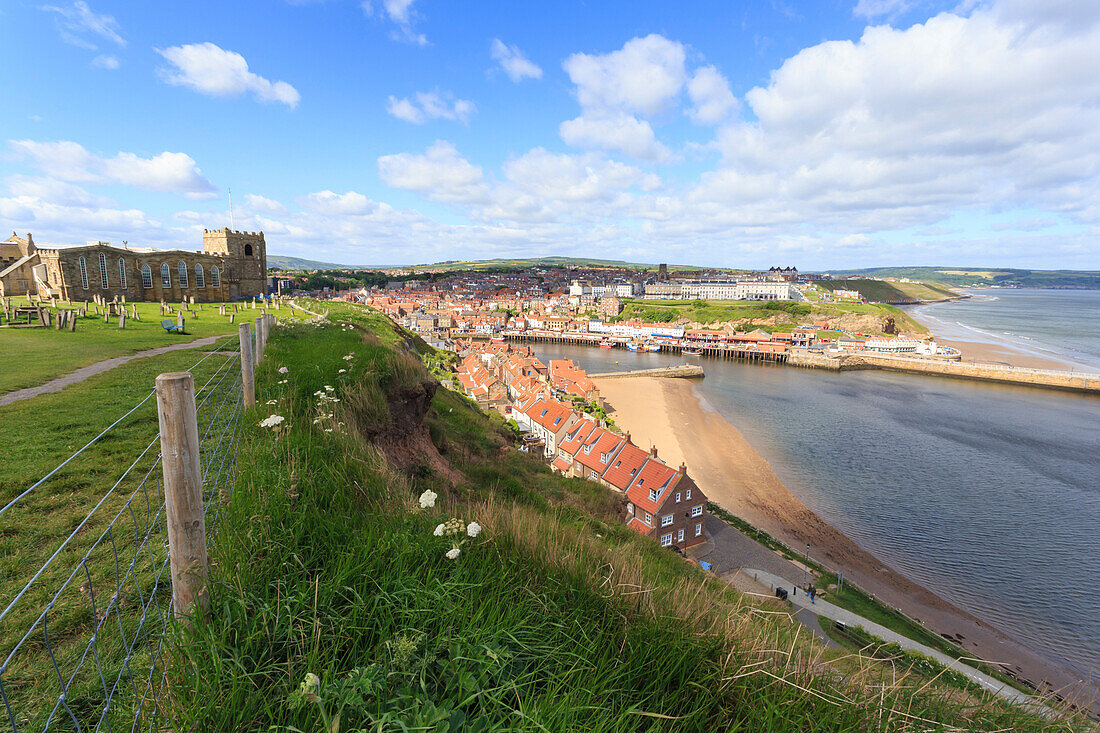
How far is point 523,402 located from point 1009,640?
31480 millimetres

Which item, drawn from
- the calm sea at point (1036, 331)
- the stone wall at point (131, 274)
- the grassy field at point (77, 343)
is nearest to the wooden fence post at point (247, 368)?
the grassy field at point (77, 343)

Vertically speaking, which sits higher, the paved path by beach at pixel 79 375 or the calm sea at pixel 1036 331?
the paved path by beach at pixel 79 375

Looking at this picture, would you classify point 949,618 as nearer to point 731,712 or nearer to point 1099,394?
point 731,712

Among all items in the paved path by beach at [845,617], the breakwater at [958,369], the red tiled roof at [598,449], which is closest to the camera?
the paved path by beach at [845,617]

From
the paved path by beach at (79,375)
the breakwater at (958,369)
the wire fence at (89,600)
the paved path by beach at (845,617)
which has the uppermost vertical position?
the paved path by beach at (79,375)

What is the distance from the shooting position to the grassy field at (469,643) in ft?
7.15

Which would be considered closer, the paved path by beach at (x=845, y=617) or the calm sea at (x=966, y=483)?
the paved path by beach at (x=845, y=617)

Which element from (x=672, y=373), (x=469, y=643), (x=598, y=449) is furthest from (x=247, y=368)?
(x=672, y=373)

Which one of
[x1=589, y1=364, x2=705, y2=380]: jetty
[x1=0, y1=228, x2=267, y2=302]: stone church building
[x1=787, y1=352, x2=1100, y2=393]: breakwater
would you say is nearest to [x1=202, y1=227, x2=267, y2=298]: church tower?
[x1=0, y1=228, x2=267, y2=302]: stone church building

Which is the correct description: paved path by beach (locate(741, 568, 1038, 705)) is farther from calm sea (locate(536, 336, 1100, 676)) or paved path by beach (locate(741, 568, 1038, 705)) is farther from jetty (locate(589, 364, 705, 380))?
jetty (locate(589, 364, 705, 380))

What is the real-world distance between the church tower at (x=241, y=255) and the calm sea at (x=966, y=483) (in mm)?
46260

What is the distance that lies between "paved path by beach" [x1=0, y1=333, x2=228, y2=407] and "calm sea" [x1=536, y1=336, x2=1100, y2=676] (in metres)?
30.0

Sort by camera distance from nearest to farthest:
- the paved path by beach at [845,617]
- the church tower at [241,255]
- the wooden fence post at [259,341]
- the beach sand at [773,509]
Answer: the wooden fence post at [259,341] → the paved path by beach at [845,617] → the beach sand at [773,509] → the church tower at [241,255]

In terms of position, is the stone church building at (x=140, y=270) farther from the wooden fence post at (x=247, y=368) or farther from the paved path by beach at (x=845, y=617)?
the paved path by beach at (x=845, y=617)
